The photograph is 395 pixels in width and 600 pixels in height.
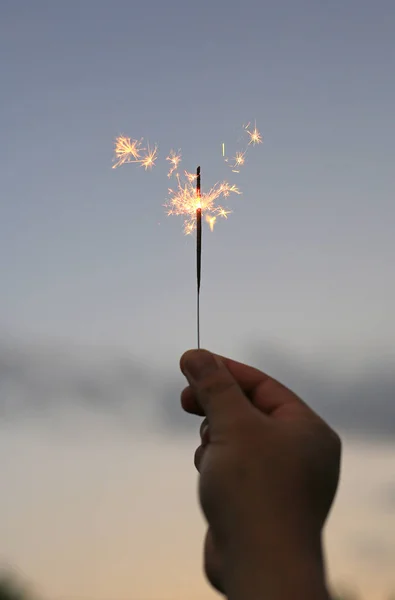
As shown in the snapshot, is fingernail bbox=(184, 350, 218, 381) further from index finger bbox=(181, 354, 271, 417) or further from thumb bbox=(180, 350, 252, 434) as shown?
index finger bbox=(181, 354, 271, 417)

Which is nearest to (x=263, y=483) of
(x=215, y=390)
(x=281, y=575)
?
(x=281, y=575)

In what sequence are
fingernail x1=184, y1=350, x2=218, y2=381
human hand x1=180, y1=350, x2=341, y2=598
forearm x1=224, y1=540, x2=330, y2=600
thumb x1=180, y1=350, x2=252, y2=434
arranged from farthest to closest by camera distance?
1. fingernail x1=184, y1=350, x2=218, y2=381
2. thumb x1=180, y1=350, x2=252, y2=434
3. human hand x1=180, y1=350, x2=341, y2=598
4. forearm x1=224, y1=540, x2=330, y2=600

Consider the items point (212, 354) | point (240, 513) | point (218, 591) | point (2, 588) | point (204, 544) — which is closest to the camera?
point (240, 513)

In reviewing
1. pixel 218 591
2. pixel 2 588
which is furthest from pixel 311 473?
pixel 2 588

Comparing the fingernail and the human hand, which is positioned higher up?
the fingernail

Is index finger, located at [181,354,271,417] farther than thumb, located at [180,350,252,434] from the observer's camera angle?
Yes

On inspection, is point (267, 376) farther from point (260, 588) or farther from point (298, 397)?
point (260, 588)

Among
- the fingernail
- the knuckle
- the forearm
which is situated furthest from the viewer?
the fingernail

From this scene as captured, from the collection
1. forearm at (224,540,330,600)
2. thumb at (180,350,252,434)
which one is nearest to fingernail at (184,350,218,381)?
thumb at (180,350,252,434)
